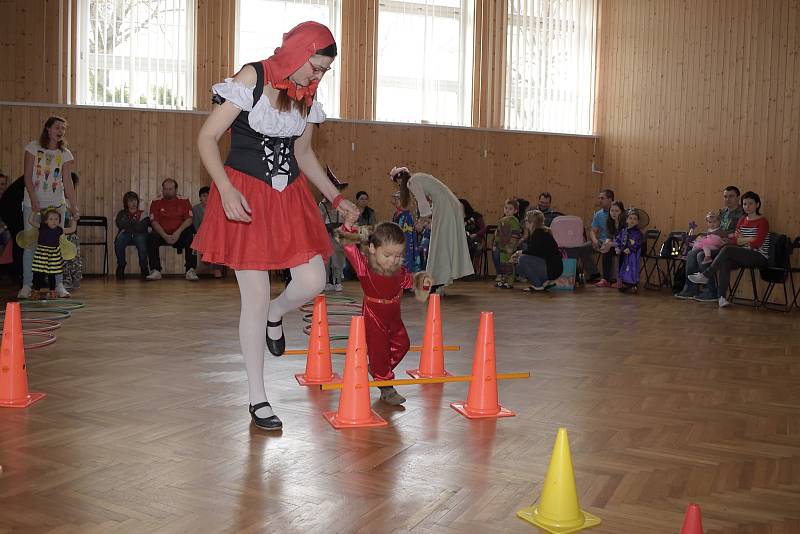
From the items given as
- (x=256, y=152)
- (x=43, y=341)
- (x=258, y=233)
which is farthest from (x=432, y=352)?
(x=43, y=341)

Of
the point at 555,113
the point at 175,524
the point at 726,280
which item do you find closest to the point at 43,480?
the point at 175,524

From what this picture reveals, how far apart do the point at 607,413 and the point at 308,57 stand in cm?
227

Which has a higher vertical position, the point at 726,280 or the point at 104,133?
the point at 104,133

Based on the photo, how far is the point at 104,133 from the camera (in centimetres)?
1218

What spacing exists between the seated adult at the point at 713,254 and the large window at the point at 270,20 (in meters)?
5.90

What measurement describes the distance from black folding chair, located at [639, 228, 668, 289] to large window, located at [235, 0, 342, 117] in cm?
543

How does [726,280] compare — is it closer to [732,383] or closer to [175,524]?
[732,383]

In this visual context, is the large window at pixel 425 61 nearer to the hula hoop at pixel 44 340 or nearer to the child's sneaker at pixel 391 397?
the hula hoop at pixel 44 340

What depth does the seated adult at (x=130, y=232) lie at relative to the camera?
38.6ft

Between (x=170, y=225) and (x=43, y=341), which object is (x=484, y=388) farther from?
(x=170, y=225)

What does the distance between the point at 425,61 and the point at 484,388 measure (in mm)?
10413

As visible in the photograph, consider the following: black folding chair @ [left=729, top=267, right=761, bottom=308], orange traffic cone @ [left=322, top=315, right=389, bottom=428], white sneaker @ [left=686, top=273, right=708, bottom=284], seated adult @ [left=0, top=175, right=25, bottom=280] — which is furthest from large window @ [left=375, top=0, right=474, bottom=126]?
orange traffic cone @ [left=322, top=315, right=389, bottom=428]

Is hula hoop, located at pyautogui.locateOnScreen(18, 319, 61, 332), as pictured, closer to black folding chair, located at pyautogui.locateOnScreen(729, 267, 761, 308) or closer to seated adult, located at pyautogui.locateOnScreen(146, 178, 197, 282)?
seated adult, located at pyautogui.locateOnScreen(146, 178, 197, 282)

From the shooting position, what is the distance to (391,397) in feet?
13.7
